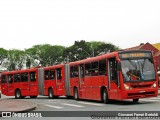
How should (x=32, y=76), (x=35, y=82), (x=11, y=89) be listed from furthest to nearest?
(x=11, y=89), (x=32, y=76), (x=35, y=82)

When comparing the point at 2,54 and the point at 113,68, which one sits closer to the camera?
the point at 113,68

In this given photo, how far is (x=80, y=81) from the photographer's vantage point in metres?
27.0

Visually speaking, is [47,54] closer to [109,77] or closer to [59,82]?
[59,82]

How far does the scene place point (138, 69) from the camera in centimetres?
2014

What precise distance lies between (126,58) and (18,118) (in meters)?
7.21

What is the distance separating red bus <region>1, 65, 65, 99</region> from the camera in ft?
107

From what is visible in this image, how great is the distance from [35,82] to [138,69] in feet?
59.3

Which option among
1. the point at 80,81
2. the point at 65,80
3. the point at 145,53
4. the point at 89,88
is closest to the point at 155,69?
the point at 145,53

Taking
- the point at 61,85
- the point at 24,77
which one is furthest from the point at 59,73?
the point at 24,77

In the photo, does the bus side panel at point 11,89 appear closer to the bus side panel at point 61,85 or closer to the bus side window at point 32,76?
the bus side window at point 32,76

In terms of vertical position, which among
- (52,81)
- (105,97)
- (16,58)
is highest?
(16,58)

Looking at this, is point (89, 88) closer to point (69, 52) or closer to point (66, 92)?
point (66, 92)

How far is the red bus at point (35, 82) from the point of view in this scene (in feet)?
107

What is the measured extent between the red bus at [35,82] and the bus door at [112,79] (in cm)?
1041
